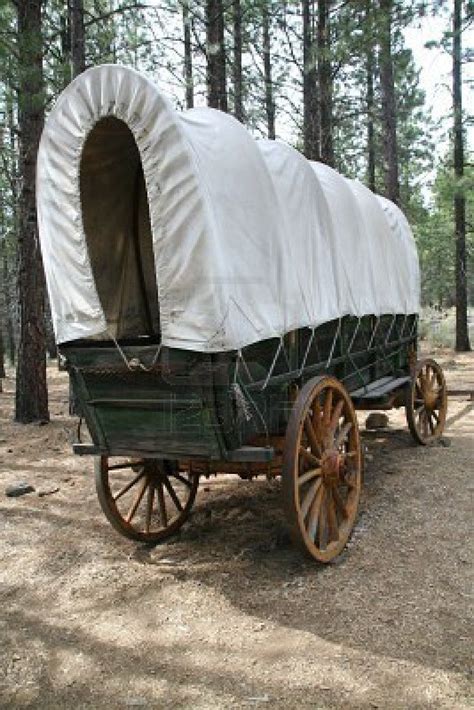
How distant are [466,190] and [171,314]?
1305 cm

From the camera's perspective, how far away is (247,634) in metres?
3.54

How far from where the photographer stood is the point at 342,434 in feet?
15.3

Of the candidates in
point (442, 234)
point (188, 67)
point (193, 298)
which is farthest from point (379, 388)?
point (442, 234)

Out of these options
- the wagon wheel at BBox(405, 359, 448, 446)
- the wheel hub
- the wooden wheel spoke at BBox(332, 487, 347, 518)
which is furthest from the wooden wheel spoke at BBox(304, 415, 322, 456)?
the wheel hub

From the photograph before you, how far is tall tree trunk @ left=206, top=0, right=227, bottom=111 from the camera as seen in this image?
10.3 m

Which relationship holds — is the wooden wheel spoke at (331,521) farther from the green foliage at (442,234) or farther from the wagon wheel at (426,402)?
the green foliage at (442,234)

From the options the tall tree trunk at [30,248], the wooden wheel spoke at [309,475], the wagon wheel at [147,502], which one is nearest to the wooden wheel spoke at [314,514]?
the wooden wheel spoke at [309,475]

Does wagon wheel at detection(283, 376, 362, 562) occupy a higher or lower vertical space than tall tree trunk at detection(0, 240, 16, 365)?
lower

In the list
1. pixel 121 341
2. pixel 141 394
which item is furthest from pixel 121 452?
pixel 121 341

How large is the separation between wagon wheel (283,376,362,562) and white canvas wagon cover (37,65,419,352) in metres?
0.54

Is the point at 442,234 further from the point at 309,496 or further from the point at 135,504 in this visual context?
the point at 309,496

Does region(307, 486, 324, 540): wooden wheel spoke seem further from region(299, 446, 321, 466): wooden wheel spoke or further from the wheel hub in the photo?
the wheel hub

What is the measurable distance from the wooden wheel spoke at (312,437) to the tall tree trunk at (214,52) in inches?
298

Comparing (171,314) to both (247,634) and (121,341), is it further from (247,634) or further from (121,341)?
(247,634)
